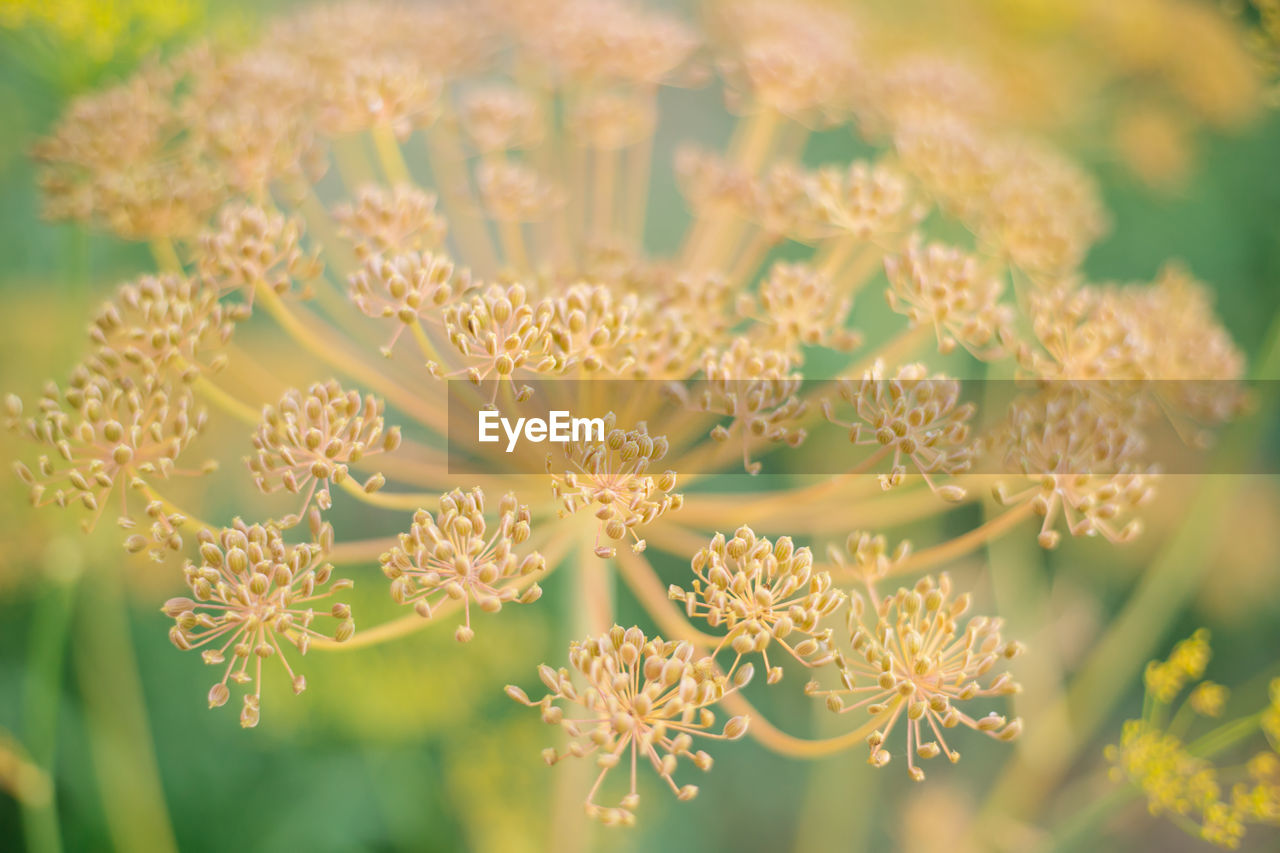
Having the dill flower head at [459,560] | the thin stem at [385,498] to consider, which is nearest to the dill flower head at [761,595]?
the dill flower head at [459,560]

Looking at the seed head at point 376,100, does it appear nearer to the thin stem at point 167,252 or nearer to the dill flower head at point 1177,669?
the thin stem at point 167,252

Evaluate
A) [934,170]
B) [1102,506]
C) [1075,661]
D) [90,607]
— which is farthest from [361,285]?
[1075,661]

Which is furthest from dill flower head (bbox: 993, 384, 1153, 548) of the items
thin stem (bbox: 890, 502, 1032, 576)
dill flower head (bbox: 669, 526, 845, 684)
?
dill flower head (bbox: 669, 526, 845, 684)

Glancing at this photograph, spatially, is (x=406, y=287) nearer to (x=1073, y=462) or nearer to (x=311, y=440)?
(x=311, y=440)

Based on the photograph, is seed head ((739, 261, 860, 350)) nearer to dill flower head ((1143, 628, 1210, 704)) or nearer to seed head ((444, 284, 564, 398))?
seed head ((444, 284, 564, 398))

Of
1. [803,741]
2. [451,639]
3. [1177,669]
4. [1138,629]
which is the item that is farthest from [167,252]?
[1138,629]

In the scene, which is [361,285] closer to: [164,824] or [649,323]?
[649,323]

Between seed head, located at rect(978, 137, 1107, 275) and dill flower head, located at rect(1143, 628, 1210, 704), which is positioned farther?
seed head, located at rect(978, 137, 1107, 275)
